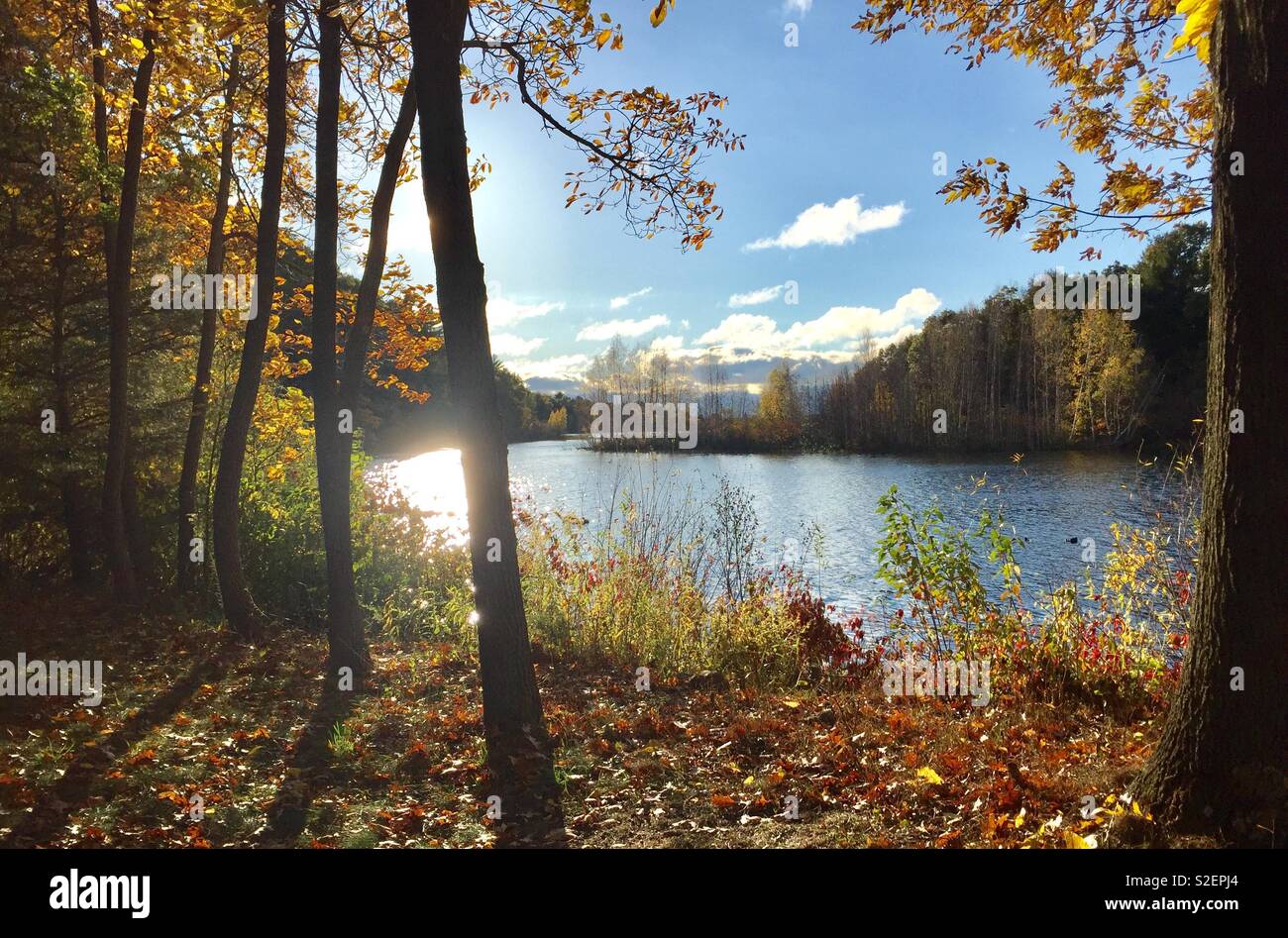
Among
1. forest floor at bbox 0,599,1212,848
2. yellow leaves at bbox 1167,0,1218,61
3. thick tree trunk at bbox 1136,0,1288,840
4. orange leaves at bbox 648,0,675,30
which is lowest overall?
forest floor at bbox 0,599,1212,848

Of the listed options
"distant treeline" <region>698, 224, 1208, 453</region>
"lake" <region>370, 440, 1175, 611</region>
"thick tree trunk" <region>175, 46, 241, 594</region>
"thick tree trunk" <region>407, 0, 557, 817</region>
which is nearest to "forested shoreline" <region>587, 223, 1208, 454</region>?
"distant treeline" <region>698, 224, 1208, 453</region>


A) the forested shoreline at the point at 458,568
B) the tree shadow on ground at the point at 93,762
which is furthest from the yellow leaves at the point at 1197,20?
the tree shadow on ground at the point at 93,762

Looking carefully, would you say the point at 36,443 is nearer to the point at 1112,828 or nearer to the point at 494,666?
the point at 494,666

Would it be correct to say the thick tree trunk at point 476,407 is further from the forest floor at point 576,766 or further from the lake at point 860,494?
the lake at point 860,494

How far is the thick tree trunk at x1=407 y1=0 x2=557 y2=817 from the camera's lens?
4.91m

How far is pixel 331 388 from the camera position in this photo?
23.5 ft

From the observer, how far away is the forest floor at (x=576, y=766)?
153 inches

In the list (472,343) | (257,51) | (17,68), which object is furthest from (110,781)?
(257,51)

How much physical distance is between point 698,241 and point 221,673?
5941mm

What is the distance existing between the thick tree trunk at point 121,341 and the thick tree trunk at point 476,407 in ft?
16.1

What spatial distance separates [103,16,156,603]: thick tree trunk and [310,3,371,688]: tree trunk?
2.43 meters

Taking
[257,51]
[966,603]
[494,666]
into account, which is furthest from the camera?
[257,51]

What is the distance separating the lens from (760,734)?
214 inches

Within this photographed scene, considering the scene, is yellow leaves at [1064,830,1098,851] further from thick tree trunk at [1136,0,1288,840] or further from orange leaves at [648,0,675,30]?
orange leaves at [648,0,675,30]
